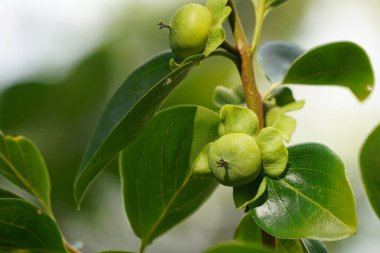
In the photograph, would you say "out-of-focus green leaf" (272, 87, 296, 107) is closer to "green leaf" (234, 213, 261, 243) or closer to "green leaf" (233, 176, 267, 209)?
"green leaf" (234, 213, 261, 243)

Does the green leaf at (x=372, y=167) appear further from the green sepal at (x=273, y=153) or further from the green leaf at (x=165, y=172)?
the green leaf at (x=165, y=172)

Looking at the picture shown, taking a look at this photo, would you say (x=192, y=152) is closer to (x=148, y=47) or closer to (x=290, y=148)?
(x=290, y=148)

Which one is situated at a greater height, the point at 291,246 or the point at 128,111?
the point at 128,111

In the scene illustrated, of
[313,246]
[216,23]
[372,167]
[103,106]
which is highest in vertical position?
[216,23]

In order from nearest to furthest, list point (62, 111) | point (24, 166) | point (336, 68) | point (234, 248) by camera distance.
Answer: point (234, 248) < point (336, 68) < point (24, 166) < point (62, 111)

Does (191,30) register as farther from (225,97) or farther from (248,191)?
(225,97)

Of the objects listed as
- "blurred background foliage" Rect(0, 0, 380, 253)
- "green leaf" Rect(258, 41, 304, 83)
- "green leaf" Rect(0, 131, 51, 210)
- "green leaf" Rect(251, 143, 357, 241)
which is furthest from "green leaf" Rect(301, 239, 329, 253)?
"blurred background foliage" Rect(0, 0, 380, 253)

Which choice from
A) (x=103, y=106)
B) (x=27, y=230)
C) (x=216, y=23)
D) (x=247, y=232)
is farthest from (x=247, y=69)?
(x=103, y=106)

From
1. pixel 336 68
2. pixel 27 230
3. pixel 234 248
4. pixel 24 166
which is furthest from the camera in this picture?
pixel 24 166
